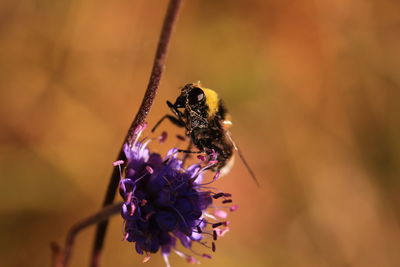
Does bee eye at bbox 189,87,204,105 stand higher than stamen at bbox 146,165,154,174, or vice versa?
bee eye at bbox 189,87,204,105

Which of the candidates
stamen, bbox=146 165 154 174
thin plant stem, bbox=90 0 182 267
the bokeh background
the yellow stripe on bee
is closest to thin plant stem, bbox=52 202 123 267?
thin plant stem, bbox=90 0 182 267

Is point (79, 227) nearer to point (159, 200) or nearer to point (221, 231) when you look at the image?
point (159, 200)

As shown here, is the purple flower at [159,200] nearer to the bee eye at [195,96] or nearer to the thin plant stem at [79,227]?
the thin plant stem at [79,227]

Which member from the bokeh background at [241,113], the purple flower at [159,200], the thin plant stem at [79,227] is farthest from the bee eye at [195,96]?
the bokeh background at [241,113]

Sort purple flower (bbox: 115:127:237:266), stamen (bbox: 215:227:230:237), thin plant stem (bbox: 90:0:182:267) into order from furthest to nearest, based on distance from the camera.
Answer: stamen (bbox: 215:227:230:237), purple flower (bbox: 115:127:237:266), thin plant stem (bbox: 90:0:182:267)

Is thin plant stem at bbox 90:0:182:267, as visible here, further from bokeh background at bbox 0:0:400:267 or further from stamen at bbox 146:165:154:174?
bokeh background at bbox 0:0:400:267

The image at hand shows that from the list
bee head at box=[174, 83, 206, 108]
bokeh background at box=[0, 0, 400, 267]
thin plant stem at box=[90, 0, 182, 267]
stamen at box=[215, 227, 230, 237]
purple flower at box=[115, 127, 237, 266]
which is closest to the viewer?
thin plant stem at box=[90, 0, 182, 267]
